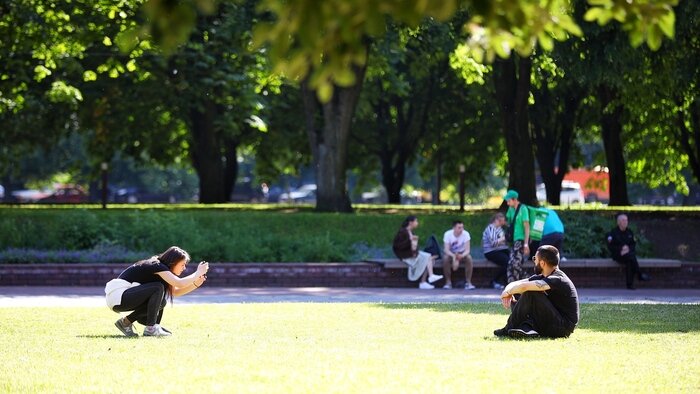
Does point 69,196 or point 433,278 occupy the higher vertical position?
point 69,196

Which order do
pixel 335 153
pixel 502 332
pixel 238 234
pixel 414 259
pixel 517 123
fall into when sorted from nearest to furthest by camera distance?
pixel 502 332, pixel 414 259, pixel 238 234, pixel 335 153, pixel 517 123

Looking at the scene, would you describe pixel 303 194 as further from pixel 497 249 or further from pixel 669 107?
pixel 497 249

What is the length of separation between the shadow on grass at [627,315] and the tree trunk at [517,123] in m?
13.8

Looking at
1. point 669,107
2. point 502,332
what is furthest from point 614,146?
point 502,332

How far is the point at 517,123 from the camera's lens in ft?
105

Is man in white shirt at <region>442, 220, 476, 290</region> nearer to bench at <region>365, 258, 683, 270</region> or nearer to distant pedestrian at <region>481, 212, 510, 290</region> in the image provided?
bench at <region>365, 258, 683, 270</region>

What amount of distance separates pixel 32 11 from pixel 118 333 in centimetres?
1879

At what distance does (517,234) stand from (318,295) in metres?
3.34

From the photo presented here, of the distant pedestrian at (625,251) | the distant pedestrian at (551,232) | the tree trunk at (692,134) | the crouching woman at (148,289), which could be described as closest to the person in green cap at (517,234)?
the distant pedestrian at (551,232)

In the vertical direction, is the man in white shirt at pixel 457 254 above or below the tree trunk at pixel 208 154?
below

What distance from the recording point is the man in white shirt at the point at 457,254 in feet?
72.7

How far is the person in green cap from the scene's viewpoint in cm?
2002

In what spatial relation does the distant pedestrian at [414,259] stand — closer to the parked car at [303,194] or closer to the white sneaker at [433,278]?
the white sneaker at [433,278]

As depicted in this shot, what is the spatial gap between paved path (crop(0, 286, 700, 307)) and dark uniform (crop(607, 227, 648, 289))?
0.34 metres
